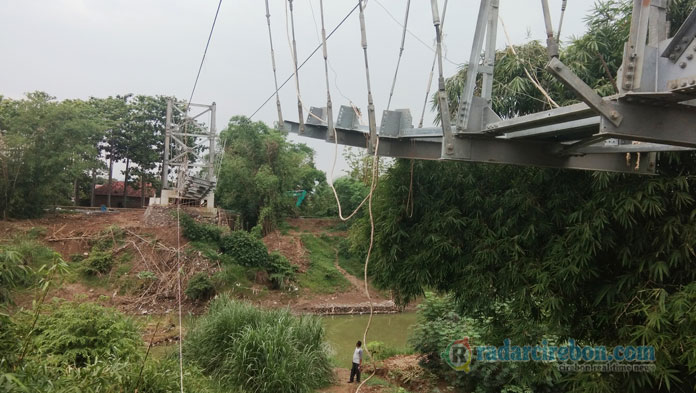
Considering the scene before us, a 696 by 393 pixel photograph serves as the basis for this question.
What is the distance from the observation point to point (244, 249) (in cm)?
1516

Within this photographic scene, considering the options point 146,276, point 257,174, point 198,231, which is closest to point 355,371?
point 146,276

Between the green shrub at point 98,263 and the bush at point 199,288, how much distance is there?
8.69 ft

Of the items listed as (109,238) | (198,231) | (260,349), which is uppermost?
(198,231)

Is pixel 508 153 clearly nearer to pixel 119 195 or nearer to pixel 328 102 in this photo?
pixel 328 102

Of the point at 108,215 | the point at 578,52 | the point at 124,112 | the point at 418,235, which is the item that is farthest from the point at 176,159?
the point at 578,52

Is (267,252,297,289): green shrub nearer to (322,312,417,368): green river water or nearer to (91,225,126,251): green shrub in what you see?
(322,312,417,368): green river water

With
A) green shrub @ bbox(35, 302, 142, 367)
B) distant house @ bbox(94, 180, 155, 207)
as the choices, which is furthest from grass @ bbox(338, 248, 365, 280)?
green shrub @ bbox(35, 302, 142, 367)

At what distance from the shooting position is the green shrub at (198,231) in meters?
15.0

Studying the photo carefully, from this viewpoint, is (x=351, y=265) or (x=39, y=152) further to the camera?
(x=351, y=265)

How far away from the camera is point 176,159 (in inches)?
527

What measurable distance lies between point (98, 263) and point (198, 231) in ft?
9.92

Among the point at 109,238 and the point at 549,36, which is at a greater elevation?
the point at 549,36

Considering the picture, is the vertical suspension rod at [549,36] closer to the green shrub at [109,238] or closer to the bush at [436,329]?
the bush at [436,329]

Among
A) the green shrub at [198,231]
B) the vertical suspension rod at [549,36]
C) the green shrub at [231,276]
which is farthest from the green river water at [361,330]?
the vertical suspension rod at [549,36]
